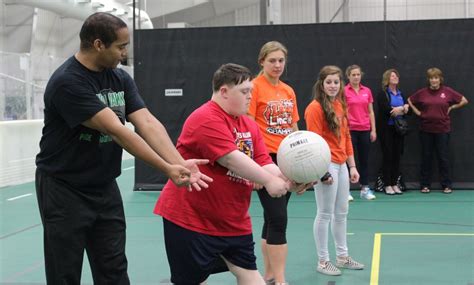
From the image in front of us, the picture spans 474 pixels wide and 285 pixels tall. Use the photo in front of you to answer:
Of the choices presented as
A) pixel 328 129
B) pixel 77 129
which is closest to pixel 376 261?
pixel 328 129

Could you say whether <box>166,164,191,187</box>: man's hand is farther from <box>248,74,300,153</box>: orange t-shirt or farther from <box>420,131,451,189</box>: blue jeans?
<box>420,131,451,189</box>: blue jeans

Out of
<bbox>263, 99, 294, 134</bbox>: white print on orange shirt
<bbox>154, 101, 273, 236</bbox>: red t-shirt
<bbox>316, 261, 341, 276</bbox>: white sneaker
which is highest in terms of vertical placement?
<bbox>263, 99, 294, 134</bbox>: white print on orange shirt

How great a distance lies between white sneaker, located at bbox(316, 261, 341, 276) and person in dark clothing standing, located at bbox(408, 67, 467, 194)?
5768 mm

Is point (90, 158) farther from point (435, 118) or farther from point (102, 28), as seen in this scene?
point (435, 118)

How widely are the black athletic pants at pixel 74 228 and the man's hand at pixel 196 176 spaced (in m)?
0.59

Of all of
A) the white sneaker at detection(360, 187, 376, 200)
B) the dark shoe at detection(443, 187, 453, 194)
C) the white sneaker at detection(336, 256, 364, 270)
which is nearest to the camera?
the white sneaker at detection(336, 256, 364, 270)

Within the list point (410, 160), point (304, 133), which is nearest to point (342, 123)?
point (304, 133)

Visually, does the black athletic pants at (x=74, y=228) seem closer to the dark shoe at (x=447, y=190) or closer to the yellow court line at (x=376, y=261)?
the yellow court line at (x=376, y=261)

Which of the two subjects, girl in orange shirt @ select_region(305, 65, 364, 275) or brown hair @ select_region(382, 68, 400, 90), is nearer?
girl in orange shirt @ select_region(305, 65, 364, 275)

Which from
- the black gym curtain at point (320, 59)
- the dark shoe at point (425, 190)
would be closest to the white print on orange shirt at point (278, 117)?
the black gym curtain at point (320, 59)

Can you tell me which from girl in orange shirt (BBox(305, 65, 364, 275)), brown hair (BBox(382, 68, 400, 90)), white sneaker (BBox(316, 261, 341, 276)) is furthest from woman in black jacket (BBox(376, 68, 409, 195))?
white sneaker (BBox(316, 261, 341, 276))

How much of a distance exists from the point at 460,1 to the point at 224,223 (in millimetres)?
9298

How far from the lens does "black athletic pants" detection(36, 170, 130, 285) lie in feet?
12.1

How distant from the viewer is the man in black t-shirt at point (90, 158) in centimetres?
355
